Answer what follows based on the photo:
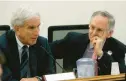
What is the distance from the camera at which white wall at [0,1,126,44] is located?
3.06 metres

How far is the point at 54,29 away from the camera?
2600mm

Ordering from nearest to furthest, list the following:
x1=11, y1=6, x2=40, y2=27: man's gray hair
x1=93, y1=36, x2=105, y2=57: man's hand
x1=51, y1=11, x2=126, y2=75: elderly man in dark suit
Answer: x1=11, y1=6, x2=40, y2=27: man's gray hair
x1=93, y1=36, x2=105, y2=57: man's hand
x1=51, y1=11, x2=126, y2=75: elderly man in dark suit

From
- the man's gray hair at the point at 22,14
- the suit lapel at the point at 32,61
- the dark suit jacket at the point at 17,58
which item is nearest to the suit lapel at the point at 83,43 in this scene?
the dark suit jacket at the point at 17,58

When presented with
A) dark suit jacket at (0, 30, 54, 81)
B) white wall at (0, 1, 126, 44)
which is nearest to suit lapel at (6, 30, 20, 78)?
dark suit jacket at (0, 30, 54, 81)

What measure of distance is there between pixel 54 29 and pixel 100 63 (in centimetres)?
52

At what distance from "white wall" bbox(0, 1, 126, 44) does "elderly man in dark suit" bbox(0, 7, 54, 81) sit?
2.52ft

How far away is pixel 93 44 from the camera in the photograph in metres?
2.42

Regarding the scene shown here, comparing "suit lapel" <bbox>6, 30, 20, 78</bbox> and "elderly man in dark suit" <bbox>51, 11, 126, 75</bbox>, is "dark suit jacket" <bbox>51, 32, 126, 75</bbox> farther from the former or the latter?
"suit lapel" <bbox>6, 30, 20, 78</bbox>

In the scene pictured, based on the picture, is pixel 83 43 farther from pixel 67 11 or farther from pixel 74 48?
pixel 67 11

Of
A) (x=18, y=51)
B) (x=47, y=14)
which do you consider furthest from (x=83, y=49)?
(x=47, y=14)

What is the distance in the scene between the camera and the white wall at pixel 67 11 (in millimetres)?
3064

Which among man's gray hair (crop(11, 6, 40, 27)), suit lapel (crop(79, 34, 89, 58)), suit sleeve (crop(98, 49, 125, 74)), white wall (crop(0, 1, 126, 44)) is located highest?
man's gray hair (crop(11, 6, 40, 27))

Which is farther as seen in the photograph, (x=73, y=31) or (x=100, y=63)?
(x=73, y=31)

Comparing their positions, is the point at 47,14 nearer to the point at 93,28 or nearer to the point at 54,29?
the point at 54,29
